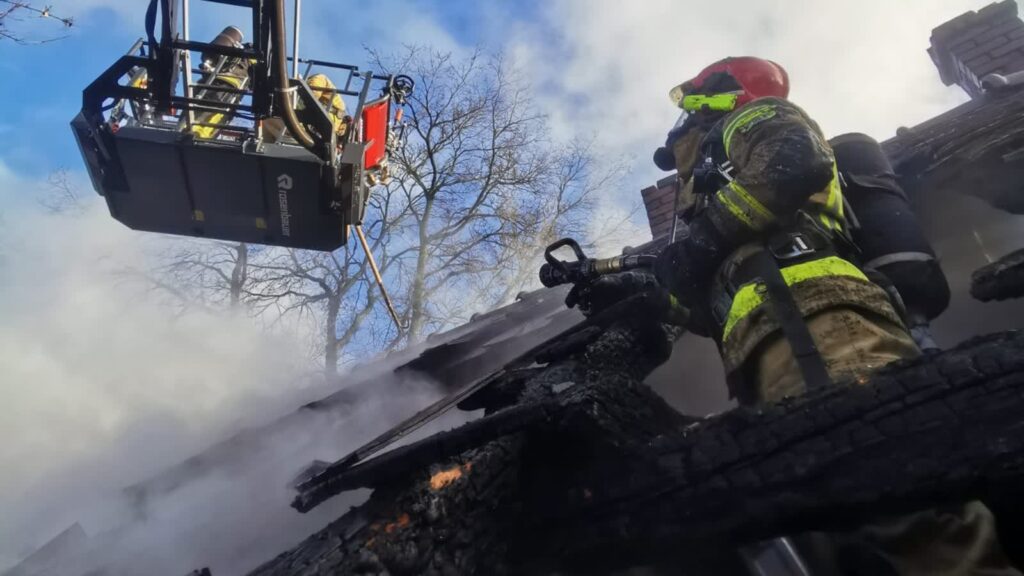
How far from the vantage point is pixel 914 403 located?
156 cm

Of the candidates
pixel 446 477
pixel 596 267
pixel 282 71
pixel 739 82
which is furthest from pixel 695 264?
pixel 282 71

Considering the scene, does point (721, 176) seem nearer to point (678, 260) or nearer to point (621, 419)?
point (678, 260)

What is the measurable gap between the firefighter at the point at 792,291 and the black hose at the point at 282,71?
94.7 inches

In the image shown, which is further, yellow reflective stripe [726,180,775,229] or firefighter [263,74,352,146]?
firefighter [263,74,352,146]

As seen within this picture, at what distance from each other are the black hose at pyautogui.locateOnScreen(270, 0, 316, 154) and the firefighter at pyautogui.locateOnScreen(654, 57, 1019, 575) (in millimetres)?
2404

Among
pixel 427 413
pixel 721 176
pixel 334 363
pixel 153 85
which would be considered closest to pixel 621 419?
pixel 427 413

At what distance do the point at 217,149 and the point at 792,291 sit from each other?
3441mm

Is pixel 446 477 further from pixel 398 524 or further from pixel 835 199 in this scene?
pixel 835 199

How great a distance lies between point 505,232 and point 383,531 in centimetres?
1307

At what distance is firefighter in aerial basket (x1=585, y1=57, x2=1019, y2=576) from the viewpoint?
5.35ft

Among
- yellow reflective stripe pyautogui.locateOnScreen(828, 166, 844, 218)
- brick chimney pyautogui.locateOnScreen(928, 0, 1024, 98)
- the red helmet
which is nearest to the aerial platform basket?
the red helmet

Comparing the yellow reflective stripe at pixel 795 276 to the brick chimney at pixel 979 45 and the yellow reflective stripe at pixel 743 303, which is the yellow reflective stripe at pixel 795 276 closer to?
the yellow reflective stripe at pixel 743 303

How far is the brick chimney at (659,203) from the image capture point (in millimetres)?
6725

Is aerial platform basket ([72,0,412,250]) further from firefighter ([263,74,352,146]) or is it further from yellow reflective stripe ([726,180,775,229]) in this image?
yellow reflective stripe ([726,180,775,229])
